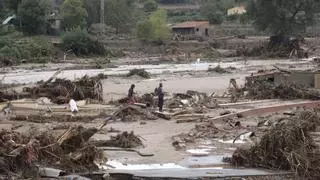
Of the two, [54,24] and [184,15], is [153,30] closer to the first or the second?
[54,24]

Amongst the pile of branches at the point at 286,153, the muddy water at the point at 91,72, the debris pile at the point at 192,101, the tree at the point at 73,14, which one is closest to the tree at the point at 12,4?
the tree at the point at 73,14

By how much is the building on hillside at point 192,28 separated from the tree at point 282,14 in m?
22.7

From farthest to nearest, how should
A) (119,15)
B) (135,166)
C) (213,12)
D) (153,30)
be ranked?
(213,12)
(119,15)
(153,30)
(135,166)

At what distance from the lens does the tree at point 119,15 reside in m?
95.8

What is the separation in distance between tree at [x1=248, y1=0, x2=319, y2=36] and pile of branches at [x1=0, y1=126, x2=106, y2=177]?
56265 mm

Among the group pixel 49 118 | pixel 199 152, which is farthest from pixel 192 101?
pixel 199 152

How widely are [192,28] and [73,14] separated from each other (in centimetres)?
1947

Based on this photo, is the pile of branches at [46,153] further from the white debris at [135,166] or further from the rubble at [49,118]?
the rubble at [49,118]

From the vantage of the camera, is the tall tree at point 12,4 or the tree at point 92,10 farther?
the tree at point 92,10

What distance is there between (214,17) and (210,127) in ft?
292

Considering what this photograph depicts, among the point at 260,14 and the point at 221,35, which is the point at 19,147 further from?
the point at 221,35

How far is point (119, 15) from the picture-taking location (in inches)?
3799

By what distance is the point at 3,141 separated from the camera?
16.7 metres

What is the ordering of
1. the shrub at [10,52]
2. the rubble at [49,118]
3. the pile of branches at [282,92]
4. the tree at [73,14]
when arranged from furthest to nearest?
the tree at [73,14]
the shrub at [10,52]
the pile of branches at [282,92]
the rubble at [49,118]
